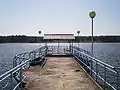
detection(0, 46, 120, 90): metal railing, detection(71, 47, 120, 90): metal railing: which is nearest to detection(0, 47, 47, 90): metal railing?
detection(0, 46, 120, 90): metal railing

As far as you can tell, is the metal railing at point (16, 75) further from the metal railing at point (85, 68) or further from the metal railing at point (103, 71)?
the metal railing at point (103, 71)

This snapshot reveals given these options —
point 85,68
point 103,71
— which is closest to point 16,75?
point 103,71

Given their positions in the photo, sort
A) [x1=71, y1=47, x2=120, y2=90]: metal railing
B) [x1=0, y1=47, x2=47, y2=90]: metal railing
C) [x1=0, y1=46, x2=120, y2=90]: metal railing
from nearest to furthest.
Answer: [x1=0, y1=47, x2=47, y2=90]: metal railing < [x1=0, y1=46, x2=120, y2=90]: metal railing < [x1=71, y1=47, x2=120, y2=90]: metal railing

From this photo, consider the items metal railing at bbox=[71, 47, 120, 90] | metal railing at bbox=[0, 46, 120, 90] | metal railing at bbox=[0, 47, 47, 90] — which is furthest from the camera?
A: metal railing at bbox=[71, 47, 120, 90]

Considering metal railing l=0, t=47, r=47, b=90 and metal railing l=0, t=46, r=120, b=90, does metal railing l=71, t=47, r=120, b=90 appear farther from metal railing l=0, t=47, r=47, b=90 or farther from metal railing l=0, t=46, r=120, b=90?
metal railing l=0, t=47, r=47, b=90

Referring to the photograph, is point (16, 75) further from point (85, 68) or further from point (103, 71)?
point (85, 68)

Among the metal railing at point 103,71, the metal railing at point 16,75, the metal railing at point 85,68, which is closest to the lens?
the metal railing at point 16,75

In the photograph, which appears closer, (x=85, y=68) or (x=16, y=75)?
(x=16, y=75)

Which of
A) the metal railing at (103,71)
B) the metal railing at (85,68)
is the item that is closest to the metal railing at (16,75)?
the metal railing at (85,68)

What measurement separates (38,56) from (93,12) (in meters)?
6.58

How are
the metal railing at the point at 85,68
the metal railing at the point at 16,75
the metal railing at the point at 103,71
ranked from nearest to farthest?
the metal railing at the point at 16,75 → the metal railing at the point at 85,68 → the metal railing at the point at 103,71

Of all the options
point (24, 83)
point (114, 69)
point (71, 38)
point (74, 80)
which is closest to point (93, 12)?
point (74, 80)

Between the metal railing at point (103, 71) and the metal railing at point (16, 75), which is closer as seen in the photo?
the metal railing at point (16, 75)

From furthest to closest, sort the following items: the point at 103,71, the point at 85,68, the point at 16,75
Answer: the point at 85,68 < the point at 103,71 < the point at 16,75
